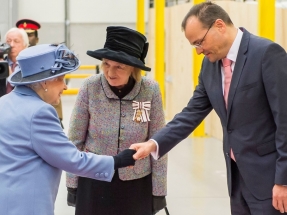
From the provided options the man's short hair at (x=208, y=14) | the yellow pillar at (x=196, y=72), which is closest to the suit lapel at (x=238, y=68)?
the man's short hair at (x=208, y=14)

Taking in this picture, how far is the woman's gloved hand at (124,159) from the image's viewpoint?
9.73ft

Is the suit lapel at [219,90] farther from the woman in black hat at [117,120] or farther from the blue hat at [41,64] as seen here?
the blue hat at [41,64]

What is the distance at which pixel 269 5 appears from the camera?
611cm

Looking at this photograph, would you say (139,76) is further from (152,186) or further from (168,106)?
(168,106)

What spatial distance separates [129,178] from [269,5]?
10.5 feet

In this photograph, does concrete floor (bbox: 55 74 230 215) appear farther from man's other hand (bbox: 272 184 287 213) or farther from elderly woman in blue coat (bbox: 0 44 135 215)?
elderly woman in blue coat (bbox: 0 44 135 215)

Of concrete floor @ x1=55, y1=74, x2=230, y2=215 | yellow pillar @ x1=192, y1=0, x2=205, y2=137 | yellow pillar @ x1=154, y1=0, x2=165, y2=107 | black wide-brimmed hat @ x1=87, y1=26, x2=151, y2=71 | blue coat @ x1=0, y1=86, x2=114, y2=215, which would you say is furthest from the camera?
yellow pillar @ x1=154, y1=0, x2=165, y2=107

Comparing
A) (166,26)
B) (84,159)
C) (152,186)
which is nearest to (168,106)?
(166,26)

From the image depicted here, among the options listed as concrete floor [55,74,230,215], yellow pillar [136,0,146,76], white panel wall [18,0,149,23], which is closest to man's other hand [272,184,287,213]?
concrete floor [55,74,230,215]

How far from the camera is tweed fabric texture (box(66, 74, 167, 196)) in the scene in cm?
351

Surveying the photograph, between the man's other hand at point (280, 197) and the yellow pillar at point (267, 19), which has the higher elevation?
the yellow pillar at point (267, 19)

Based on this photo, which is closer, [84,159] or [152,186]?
[84,159]

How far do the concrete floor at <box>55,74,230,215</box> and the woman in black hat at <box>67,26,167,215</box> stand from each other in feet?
8.22

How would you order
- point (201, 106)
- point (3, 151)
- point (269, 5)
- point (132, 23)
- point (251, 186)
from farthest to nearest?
point (132, 23) < point (269, 5) < point (201, 106) < point (251, 186) < point (3, 151)
